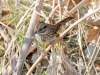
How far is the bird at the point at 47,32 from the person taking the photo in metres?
1.33

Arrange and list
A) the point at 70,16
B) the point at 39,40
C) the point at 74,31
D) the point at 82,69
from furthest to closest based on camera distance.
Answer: the point at 74,31 < the point at 82,69 < the point at 39,40 < the point at 70,16

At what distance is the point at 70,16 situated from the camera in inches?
51.7

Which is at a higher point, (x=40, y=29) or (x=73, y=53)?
(x=40, y=29)

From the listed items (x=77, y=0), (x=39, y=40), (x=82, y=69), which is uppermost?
(x=77, y=0)

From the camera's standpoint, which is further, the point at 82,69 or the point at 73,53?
the point at 73,53

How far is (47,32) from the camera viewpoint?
145 cm

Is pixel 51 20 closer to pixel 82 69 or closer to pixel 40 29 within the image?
pixel 40 29

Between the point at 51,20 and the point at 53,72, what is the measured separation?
27 centimetres

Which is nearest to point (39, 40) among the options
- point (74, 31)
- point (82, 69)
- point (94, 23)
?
point (94, 23)

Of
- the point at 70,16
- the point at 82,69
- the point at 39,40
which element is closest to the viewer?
the point at 70,16

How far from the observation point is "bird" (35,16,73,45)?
1329 millimetres

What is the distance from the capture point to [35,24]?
1313 mm

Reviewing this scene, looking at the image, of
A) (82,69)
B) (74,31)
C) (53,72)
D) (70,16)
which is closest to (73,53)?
(74,31)

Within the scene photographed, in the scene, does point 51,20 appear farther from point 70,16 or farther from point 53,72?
point 53,72
